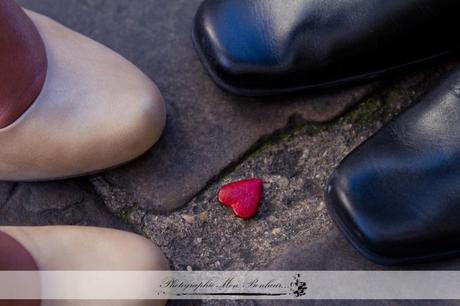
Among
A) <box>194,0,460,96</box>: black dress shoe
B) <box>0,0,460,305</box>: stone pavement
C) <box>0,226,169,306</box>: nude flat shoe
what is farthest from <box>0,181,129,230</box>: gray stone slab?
<box>194,0,460,96</box>: black dress shoe

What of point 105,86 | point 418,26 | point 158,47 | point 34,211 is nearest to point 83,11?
point 158,47

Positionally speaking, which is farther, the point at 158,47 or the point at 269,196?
the point at 158,47

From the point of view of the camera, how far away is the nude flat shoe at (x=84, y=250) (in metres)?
0.91

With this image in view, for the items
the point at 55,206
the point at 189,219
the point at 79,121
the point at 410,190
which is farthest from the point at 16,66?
the point at 410,190

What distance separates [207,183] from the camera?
3.57 feet

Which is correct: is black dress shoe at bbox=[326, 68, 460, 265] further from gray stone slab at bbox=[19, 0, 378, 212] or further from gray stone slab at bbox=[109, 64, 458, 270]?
gray stone slab at bbox=[19, 0, 378, 212]

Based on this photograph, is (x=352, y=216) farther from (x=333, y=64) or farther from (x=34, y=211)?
(x=34, y=211)

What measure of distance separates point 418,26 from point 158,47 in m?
0.45

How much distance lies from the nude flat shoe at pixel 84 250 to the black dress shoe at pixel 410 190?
0.28 metres

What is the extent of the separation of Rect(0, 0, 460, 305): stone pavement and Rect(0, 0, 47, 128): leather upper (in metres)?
0.17

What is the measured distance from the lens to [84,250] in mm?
942

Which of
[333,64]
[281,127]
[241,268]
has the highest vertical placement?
[333,64]

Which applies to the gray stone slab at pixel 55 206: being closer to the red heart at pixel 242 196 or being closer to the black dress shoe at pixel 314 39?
the red heart at pixel 242 196

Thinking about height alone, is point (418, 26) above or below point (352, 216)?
above
